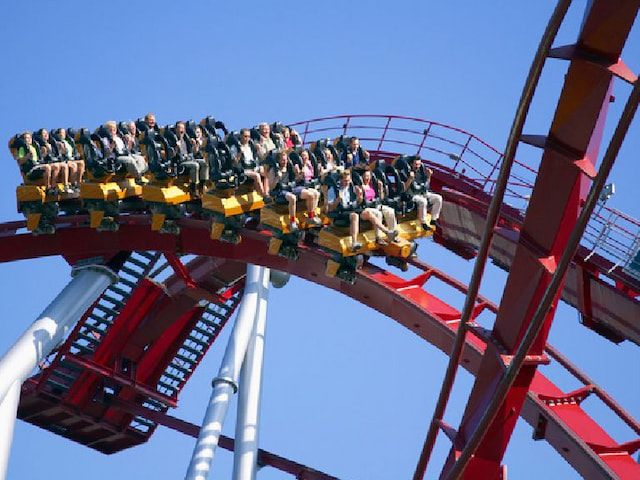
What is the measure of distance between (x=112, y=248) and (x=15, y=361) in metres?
1.75

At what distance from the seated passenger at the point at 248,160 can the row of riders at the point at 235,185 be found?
1 centimetres

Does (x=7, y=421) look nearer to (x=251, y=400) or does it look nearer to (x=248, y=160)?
(x=251, y=400)

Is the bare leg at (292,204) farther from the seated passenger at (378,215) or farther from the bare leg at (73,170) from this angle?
the bare leg at (73,170)

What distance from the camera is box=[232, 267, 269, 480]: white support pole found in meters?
12.6

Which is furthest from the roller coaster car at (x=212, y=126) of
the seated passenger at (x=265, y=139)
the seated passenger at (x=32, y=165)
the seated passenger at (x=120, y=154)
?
the seated passenger at (x=32, y=165)

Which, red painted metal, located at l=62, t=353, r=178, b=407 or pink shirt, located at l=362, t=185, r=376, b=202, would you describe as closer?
pink shirt, located at l=362, t=185, r=376, b=202

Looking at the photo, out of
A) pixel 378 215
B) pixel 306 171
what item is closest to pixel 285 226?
pixel 378 215

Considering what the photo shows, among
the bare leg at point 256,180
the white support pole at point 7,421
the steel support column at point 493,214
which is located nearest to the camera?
the steel support column at point 493,214

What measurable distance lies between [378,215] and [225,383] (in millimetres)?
2553

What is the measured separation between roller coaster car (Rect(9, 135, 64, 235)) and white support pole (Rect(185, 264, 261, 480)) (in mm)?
2081

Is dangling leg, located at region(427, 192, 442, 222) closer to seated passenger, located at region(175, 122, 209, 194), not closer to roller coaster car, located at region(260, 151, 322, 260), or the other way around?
roller coaster car, located at region(260, 151, 322, 260)

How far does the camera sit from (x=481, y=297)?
11562 millimetres

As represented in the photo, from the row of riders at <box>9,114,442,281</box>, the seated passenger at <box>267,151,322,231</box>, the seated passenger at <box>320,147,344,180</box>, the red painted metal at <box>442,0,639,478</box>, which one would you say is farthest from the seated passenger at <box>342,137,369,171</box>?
the red painted metal at <box>442,0,639,478</box>

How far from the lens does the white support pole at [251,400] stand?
12.6 metres
